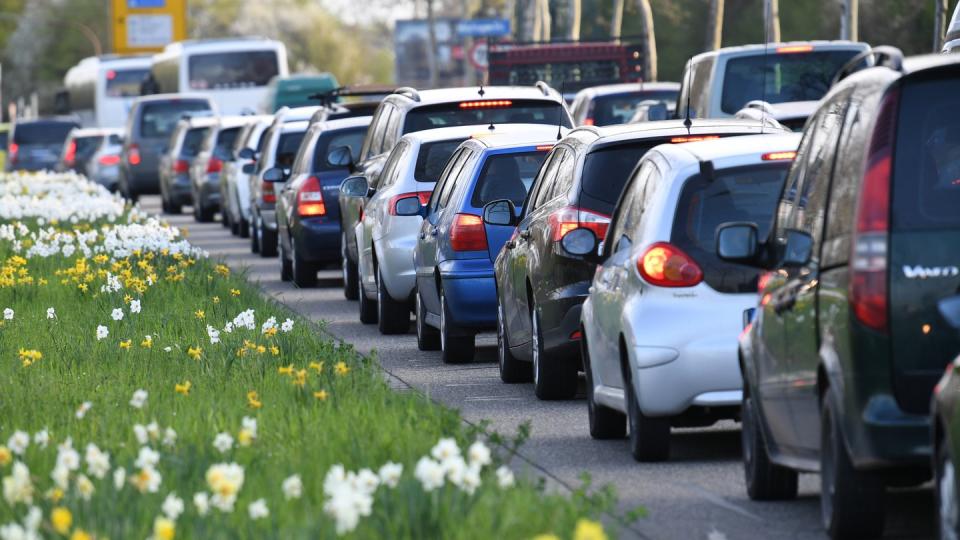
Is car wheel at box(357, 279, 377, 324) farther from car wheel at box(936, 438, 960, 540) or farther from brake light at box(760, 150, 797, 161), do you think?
car wheel at box(936, 438, 960, 540)

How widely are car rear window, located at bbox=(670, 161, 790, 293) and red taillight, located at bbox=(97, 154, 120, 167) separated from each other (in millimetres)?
46037

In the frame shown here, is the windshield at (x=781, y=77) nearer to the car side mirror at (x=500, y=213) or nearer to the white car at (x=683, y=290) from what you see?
the car side mirror at (x=500, y=213)

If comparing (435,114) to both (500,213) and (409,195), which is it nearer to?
(409,195)

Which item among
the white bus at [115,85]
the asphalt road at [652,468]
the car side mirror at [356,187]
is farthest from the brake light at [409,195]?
the white bus at [115,85]

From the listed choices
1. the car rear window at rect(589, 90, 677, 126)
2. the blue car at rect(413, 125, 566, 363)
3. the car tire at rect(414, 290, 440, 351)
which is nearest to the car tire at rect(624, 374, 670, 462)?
the blue car at rect(413, 125, 566, 363)

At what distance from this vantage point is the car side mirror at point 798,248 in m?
7.99

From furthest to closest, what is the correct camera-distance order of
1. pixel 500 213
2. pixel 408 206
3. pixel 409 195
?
pixel 409 195
pixel 408 206
pixel 500 213

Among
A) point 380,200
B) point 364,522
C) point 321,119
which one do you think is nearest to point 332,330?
point 380,200

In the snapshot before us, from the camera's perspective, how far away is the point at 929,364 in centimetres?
734

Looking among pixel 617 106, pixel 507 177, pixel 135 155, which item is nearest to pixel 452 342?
pixel 507 177

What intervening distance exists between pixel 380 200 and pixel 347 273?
3368mm

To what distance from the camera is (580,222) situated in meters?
12.3

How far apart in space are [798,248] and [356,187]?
11.3 m

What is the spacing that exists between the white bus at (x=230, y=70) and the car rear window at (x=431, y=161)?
45.2m
